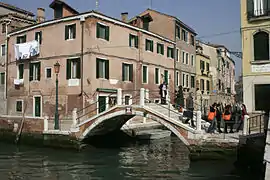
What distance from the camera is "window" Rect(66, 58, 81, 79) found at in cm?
1851

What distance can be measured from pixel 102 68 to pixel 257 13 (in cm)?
933

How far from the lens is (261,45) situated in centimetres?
1312

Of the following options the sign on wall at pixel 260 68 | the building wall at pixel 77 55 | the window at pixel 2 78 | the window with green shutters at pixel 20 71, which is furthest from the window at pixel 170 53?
the window at pixel 2 78

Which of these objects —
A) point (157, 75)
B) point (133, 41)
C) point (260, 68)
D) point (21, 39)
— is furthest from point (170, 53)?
point (260, 68)

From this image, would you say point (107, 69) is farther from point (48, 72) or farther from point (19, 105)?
point (19, 105)

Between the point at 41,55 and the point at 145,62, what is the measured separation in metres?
7.12

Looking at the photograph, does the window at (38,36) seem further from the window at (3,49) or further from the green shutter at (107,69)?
the green shutter at (107,69)

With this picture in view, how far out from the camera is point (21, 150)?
52.1 ft

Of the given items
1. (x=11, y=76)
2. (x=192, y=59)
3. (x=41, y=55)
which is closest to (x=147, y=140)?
(x=41, y=55)

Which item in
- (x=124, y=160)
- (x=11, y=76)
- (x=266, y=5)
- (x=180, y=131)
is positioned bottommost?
(x=124, y=160)

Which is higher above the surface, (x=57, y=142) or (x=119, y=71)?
(x=119, y=71)

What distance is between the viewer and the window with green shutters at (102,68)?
18375 mm

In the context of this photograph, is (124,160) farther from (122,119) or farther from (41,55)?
(41,55)

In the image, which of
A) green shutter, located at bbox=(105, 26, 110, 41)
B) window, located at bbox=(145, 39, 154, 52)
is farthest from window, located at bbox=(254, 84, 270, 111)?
window, located at bbox=(145, 39, 154, 52)
